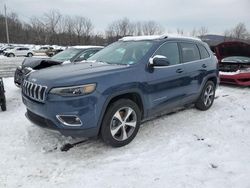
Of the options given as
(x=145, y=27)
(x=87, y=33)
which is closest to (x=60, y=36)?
(x=87, y=33)

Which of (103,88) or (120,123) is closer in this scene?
(103,88)

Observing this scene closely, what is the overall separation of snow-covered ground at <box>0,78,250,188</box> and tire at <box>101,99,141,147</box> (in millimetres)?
163

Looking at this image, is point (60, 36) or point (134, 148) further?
point (60, 36)

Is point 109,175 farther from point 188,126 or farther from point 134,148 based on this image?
point 188,126

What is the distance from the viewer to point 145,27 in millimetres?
64875

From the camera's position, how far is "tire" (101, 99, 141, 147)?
4.09 m

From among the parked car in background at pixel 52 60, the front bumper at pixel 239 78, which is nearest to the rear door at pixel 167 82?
the parked car in background at pixel 52 60

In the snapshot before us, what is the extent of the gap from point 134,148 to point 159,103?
3.24 feet

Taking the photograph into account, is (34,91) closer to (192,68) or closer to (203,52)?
(192,68)

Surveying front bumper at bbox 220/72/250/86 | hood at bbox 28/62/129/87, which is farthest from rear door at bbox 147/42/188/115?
front bumper at bbox 220/72/250/86

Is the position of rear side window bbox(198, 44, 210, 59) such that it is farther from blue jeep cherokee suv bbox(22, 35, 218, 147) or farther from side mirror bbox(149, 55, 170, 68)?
side mirror bbox(149, 55, 170, 68)

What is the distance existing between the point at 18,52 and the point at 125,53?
36032 millimetres

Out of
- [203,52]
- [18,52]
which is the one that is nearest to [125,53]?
[203,52]

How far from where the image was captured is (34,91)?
4074mm
